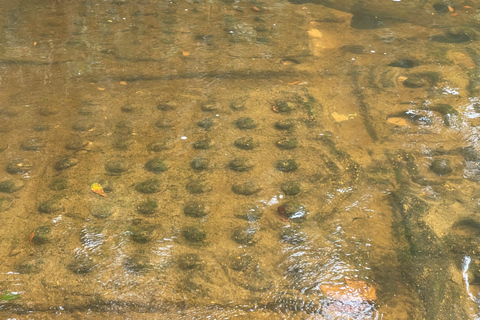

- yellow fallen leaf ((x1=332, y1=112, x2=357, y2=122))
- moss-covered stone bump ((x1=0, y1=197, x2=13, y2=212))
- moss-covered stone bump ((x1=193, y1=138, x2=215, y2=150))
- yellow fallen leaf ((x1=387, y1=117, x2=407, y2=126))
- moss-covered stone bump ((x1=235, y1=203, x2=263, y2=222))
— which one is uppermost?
yellow fallen leaf ((x1=387, y1=117, x2=407, y2=126))

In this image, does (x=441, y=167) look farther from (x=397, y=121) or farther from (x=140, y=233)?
(x=140, y=233)

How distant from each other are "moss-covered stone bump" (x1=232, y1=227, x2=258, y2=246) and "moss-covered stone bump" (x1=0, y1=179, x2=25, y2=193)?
52.2 inches

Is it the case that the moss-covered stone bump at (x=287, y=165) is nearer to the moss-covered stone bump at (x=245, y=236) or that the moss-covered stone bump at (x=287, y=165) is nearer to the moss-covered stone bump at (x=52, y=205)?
the moss-covered stone bump at (x=245, y=236)

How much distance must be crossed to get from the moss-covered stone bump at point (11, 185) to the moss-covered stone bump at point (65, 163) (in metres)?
0.23

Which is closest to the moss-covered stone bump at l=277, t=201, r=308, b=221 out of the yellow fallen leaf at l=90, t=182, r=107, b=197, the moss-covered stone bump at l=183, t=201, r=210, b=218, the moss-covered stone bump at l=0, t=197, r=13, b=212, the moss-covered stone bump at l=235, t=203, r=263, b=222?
the moss-covered stone bump at l=235, t=203, r=263, b=222

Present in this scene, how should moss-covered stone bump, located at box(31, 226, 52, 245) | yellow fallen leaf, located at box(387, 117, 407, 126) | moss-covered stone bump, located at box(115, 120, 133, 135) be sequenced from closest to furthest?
moss-covered stone bump, located at box(31, 226, 52, 245), moss-covered stone bump, located at box(115, 120, 133, 135), yellow fallen leaf, located at box(387, 117, 407, 126)

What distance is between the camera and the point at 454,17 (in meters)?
4.87

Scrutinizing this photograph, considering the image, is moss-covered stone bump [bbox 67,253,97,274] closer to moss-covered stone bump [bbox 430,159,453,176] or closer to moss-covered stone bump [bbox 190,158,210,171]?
moss-covered stone bump [bbox 190,158,210,171]

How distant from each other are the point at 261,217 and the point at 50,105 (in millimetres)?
1946

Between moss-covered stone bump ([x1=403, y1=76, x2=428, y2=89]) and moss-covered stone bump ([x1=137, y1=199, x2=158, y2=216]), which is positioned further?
moss-covered stone bump ([x1=403, y1=76, x2=428, y2=89])

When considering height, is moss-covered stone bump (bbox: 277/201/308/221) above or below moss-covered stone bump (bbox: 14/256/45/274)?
above

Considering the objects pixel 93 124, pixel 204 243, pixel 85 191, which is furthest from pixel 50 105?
pixel 204 243

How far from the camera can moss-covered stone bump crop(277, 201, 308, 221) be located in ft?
7.63

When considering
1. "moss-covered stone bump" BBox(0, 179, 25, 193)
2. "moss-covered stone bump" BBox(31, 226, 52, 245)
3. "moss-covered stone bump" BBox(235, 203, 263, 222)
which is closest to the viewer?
"moss-covered stone bump" BBox(31, 226, 52, 245)
